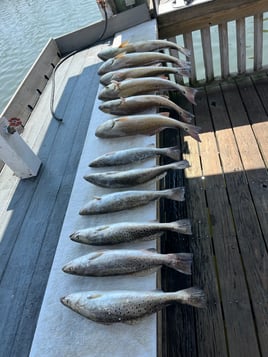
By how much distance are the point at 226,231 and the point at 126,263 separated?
122 centimetres

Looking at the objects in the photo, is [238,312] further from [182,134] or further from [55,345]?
[182,134]

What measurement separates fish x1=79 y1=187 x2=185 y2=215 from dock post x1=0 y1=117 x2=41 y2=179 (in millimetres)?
1219

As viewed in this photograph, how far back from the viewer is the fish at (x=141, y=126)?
8.18 ft

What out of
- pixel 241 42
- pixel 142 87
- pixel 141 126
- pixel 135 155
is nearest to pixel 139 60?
pixel 142 87

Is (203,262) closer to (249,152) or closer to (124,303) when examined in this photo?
(124,303)

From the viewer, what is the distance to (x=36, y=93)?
14.5 ft

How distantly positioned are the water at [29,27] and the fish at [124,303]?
25.8ft

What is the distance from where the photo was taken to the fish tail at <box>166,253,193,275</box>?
170 cm

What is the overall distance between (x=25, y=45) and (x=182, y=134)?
10149 mm

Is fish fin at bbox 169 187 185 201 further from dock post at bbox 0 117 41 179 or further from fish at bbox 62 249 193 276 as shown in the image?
dock post at bbox 0 117 41 179

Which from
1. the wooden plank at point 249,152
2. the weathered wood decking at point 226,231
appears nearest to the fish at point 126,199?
the weathered wood decking at point 226,231

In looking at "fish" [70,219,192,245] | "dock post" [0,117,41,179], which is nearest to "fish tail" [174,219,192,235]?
"fish" [70,219,192,245]

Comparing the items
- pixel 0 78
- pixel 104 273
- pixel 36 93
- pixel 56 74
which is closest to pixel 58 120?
pixel 36 93

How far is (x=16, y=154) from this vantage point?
9.62 ft
